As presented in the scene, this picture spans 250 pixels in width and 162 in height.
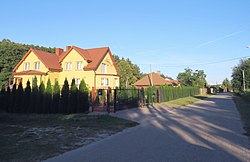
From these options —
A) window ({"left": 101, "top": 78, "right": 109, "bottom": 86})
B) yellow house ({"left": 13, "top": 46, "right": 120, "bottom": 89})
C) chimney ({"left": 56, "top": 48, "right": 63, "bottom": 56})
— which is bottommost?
window ({"left": 101, "top": 78, "right": 109, "bottom": 86})

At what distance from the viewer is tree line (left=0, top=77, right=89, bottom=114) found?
15562 mm

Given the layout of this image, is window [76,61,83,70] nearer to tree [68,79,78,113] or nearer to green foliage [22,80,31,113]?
green foliage [22,80,31,113]

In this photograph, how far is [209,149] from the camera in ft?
20.5

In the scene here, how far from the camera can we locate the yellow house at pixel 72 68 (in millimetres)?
30344

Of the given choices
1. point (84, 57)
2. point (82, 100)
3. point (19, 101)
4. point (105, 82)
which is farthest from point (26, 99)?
point (105, 82)

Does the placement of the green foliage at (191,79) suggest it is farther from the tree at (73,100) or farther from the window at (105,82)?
the tree at (73,100)

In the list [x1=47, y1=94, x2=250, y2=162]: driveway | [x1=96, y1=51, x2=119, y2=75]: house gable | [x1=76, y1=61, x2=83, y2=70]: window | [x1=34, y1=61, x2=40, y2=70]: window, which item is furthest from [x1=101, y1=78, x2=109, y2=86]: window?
[x1=47, y1=94, x2=250, y2=162]: driveway

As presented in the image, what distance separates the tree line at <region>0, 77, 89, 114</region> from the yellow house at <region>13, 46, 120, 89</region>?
1373cm

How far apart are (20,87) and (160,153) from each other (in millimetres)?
14180

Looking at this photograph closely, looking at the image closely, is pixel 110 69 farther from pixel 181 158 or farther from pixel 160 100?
pixel 181 158

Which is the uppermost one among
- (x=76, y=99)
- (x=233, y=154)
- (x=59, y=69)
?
(x=59, y=69)

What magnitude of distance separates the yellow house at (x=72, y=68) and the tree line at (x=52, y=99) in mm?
13726

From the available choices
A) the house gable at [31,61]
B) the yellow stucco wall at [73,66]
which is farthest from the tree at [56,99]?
the house gable at [31,61]

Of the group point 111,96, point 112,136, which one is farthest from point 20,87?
point 112,136
